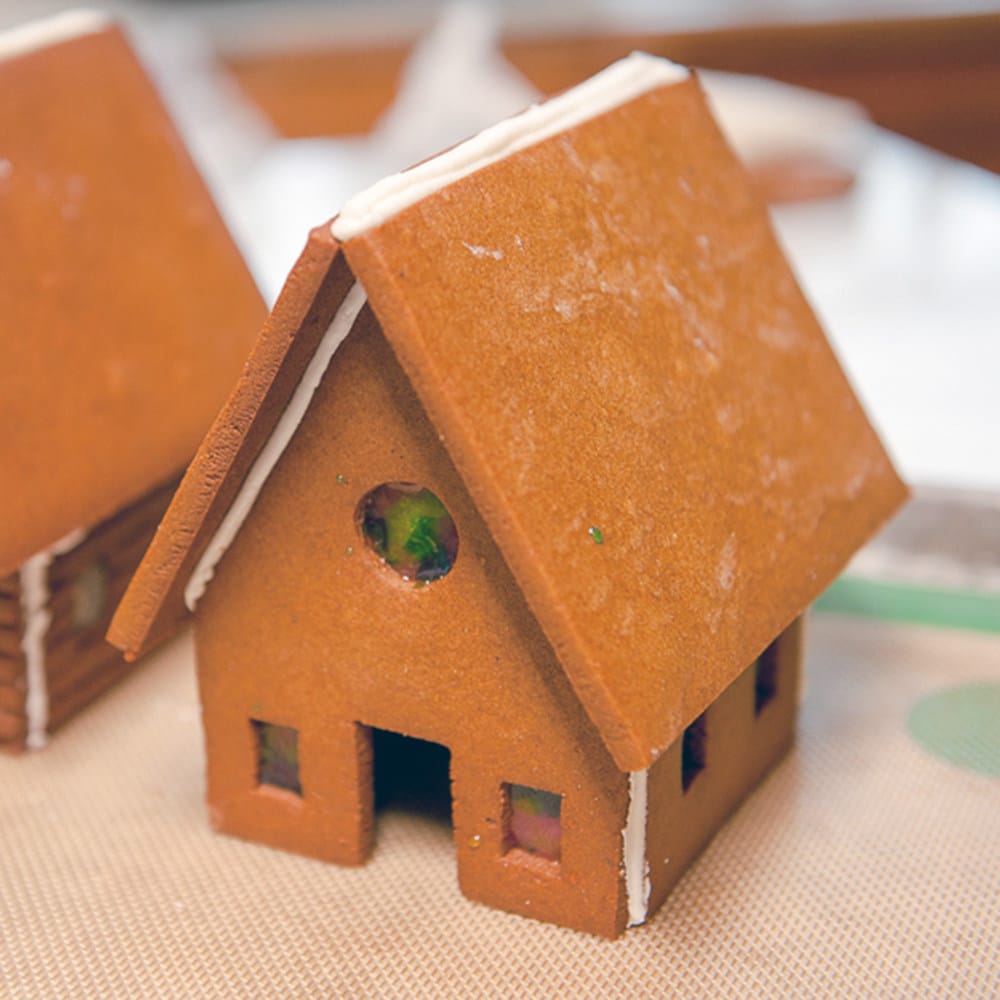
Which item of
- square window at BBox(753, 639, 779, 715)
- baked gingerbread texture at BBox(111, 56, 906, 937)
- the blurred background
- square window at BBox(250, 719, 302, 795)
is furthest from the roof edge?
the blurred background

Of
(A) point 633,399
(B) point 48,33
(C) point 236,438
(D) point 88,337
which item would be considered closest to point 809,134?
(B) point 48,33

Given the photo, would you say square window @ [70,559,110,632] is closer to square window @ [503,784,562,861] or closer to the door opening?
the door opening

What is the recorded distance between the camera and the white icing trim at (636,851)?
108 cm

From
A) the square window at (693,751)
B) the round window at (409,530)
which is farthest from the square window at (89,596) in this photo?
the square window at (693,751)

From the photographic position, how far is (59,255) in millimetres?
1349

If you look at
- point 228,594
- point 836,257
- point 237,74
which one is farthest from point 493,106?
point 228,594

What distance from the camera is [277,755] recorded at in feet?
4.01

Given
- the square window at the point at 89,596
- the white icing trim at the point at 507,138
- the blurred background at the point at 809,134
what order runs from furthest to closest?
1. the blurred background at the point at 809,134
2. the square window at the point at 89,596
3. the white icing trim at the point at 507,138

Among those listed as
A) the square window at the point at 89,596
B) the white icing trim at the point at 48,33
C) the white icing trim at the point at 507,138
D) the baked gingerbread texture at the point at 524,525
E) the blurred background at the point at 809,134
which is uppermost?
the white icing trim at the point at 48,33

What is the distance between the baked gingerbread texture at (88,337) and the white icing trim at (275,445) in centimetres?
19

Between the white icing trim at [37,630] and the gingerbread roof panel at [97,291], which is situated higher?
the gingerbread roof panel at [97,291]

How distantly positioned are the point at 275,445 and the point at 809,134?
2159 millimetres

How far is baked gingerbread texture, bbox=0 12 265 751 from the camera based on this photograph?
50.6 inches

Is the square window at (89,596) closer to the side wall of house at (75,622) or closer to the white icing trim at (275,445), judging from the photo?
the side wall of house at (75,622)
